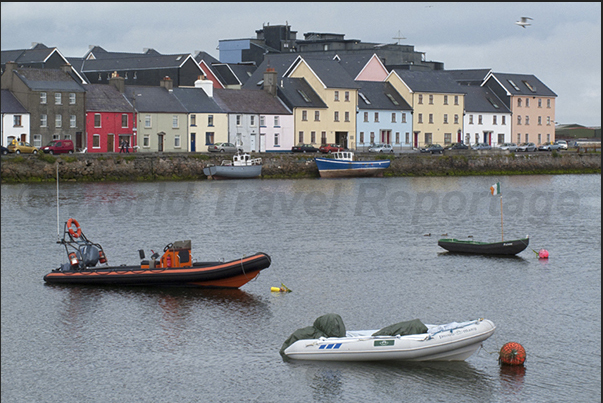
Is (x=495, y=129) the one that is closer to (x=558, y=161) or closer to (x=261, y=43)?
(x=558, y=161)

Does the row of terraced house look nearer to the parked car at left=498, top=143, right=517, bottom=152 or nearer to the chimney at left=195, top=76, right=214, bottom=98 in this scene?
the chimney at left=195, top=76, right=214, bottom=98

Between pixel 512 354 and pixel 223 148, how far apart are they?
58840 millimetres

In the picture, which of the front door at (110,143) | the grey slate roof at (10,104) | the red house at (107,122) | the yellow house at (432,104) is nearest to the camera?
the grey slate roof at (10,104)

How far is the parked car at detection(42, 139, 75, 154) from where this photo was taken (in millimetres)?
69188

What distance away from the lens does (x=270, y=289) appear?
106 feet

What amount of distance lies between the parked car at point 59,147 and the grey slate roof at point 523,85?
5716 centimetres

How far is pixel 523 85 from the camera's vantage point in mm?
110000

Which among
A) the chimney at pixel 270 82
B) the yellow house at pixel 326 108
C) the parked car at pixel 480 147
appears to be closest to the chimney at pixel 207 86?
the chimney at pixel 270 82

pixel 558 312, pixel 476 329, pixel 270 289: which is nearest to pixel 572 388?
pixel 476 329

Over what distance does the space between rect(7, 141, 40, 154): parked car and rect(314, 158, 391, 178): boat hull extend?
996 inches

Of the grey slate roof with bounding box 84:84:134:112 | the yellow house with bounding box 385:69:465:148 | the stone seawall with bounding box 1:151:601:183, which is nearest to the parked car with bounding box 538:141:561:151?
the stone seawall with bounding box 1:151:601:183

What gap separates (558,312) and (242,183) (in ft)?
153

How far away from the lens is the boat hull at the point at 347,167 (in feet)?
266

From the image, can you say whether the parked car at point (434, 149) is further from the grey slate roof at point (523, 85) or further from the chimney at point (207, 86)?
the chimney at point (207, 86)
